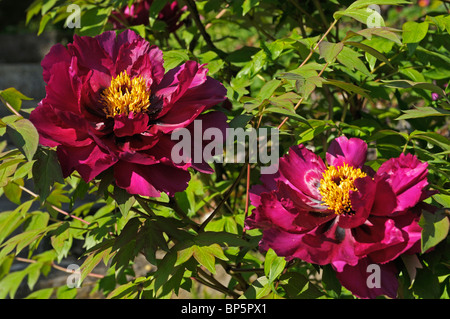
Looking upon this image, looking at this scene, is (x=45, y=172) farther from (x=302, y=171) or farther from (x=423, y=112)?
(x=423, y=112)

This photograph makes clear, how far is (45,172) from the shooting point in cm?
75

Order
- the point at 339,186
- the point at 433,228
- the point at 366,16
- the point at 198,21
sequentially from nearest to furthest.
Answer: the point at 433,228, the point at 339,186, the point at 366,16, the point at 198,21

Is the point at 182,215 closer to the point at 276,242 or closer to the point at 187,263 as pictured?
the point at 187,263

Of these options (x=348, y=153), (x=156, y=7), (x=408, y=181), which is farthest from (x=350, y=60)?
(x=156, y=7)

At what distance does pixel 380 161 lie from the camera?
1.01m

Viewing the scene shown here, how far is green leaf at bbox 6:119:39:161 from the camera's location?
27.1 inches

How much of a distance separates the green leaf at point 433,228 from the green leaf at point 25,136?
0.50 metres

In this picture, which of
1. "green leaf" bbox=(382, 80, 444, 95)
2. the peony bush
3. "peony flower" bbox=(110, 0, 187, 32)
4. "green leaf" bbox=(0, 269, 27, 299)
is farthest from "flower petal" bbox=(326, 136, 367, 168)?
"green leaf" bbox=(0, 269, 27, 299)

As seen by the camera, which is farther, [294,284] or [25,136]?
[294,284]

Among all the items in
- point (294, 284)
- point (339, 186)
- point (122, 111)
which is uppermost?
point (122, 111)

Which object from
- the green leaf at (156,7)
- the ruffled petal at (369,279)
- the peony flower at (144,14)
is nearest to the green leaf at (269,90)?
the ruffled petal at (369,279)

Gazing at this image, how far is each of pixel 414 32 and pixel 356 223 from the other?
0.50 meters

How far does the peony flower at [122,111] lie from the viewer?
75 centimetres

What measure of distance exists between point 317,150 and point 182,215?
642 mm
